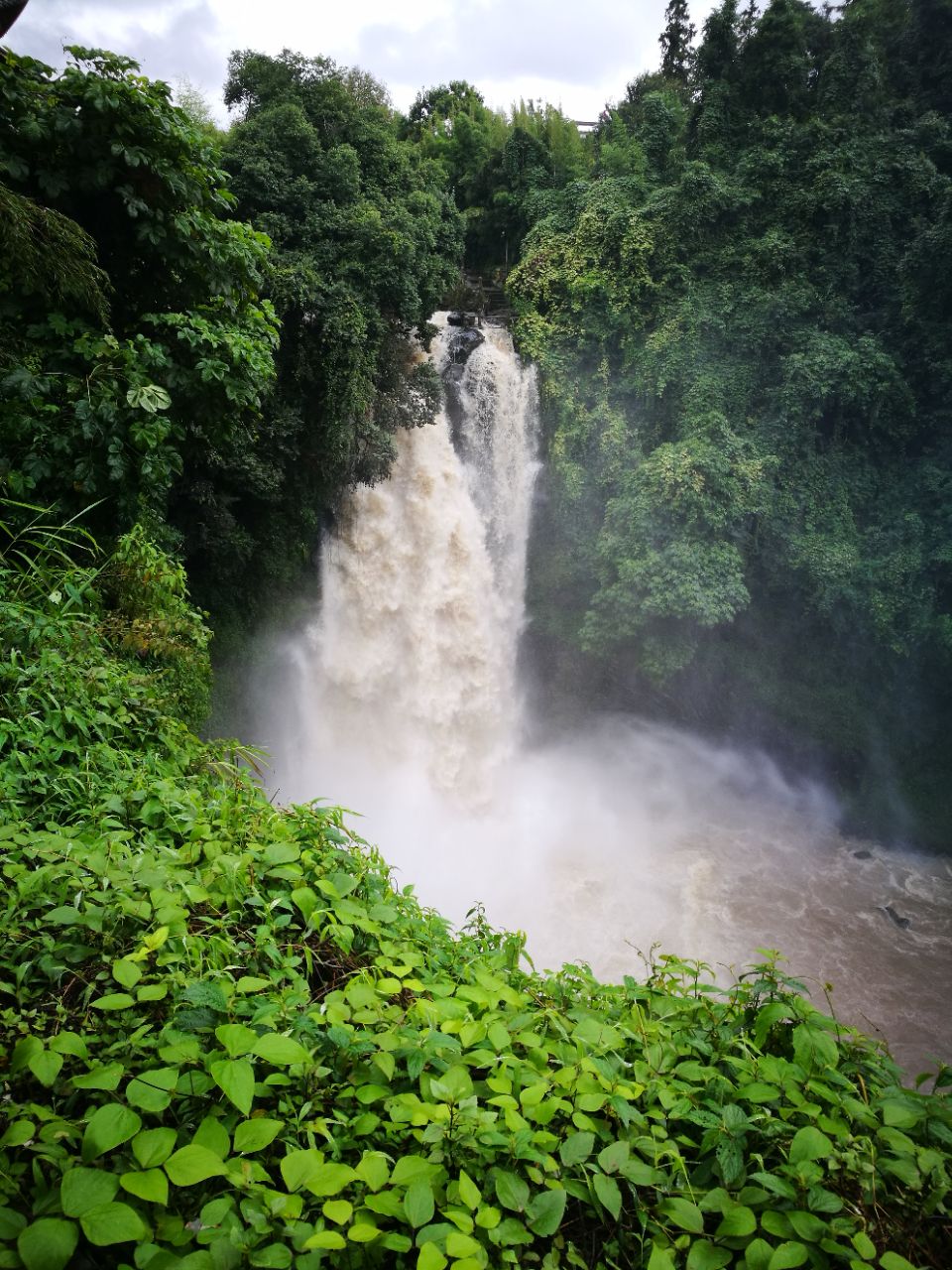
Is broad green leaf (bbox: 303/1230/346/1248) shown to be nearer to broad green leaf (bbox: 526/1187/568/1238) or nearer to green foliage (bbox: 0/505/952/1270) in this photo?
green foliage (bbox: 0/505/952/1270)

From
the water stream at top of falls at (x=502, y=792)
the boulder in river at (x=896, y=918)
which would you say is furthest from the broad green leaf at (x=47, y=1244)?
the boulder in river at (x=896, y=918)

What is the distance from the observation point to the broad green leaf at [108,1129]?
110 cm

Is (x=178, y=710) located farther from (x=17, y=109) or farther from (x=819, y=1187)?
(x=17, y=109)

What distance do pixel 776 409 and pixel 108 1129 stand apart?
13.4 m

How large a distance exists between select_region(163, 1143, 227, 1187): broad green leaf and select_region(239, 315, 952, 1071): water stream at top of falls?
27.2 feet

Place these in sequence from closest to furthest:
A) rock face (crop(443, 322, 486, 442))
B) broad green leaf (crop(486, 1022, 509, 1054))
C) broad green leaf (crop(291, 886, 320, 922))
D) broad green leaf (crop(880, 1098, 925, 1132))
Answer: broad green leaf (crop(880, 1098, 925, 1132))
broad green leaf (crop(486, 1022, 509, 1054))
broad green leaf (crop(291, 886, 320, 922))
rock face (crop(443, 322, 486, 442))

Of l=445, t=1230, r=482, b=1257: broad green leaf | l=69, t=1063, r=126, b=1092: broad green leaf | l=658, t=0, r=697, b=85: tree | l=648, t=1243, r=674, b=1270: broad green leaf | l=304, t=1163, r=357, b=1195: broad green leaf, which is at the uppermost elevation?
l=658, t=0, r=697, b=85: tree

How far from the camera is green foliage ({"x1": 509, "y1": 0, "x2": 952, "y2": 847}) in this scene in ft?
37.7

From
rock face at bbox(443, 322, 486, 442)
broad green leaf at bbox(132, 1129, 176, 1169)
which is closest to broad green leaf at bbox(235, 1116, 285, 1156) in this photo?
broad green leaf at bbox(132, 1129, 176, 1169)

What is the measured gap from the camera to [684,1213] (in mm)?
1330

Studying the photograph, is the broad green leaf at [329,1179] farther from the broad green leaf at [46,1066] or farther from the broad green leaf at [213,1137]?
the broad green leaf at [46,1066]

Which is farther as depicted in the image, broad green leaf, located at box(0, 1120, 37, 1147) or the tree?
the tree

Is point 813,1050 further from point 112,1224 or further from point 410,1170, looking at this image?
point 112,1224

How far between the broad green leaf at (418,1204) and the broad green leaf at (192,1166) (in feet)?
1.08
